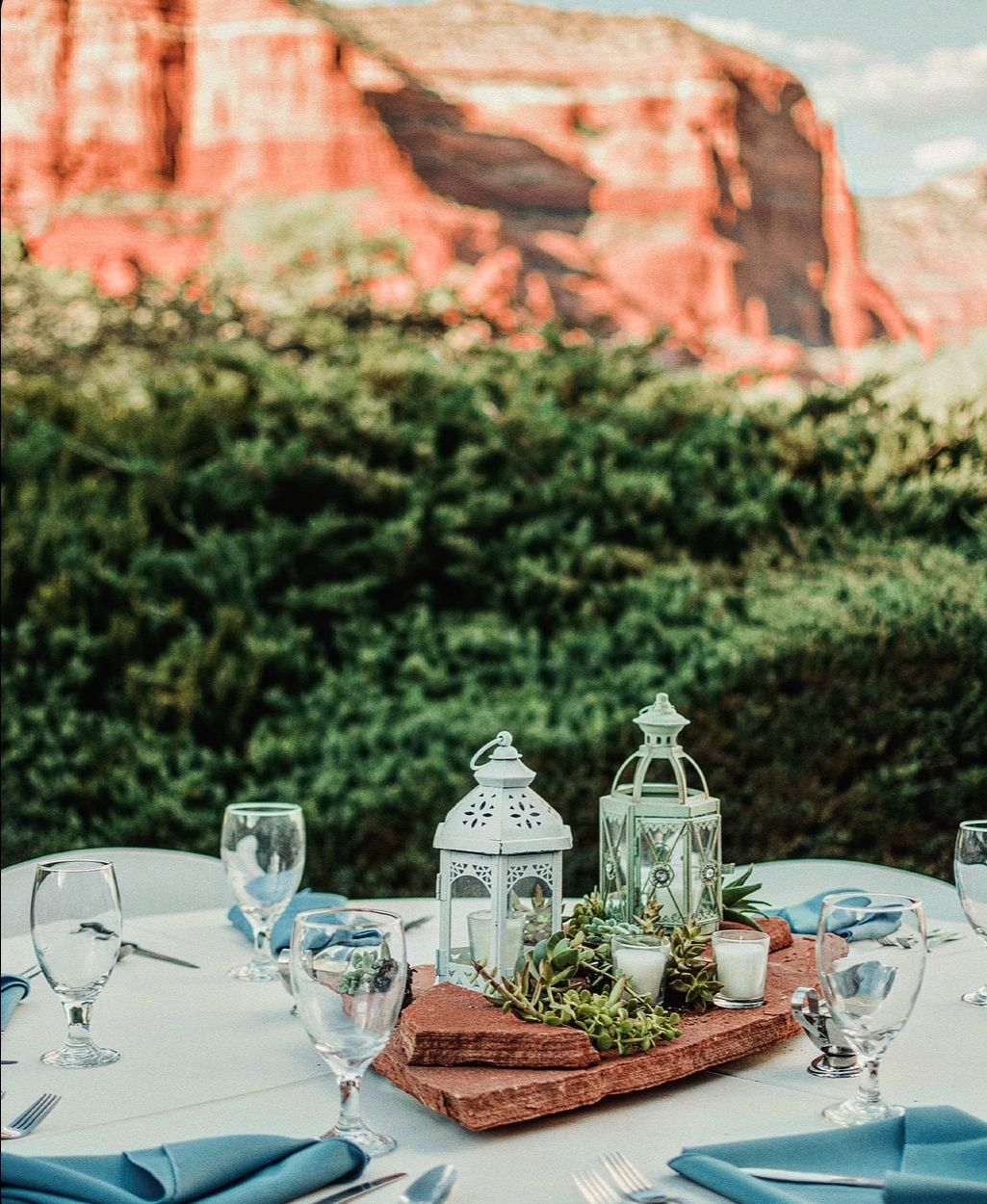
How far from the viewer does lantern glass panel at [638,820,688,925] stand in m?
1.45

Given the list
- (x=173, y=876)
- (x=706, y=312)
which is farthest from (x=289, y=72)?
(x=173, y=876)

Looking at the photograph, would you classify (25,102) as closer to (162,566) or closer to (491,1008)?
(162,566)

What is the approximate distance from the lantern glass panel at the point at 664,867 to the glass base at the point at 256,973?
561mm

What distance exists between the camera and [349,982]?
1.09 m

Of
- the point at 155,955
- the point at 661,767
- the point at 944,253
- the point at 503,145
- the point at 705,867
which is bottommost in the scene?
the point at 155,955

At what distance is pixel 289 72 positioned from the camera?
26.5 metres

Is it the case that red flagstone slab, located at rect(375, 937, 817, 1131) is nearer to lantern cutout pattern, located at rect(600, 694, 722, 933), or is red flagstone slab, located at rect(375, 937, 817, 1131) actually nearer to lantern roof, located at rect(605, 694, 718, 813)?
lantern cutout pattern, located at rect(600, 694, 722, 933)

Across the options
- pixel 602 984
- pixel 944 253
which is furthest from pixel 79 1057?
pixel 944 253

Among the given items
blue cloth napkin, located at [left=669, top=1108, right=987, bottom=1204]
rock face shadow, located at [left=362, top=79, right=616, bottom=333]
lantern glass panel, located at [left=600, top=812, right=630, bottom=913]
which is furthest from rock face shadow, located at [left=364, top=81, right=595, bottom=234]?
blue cloth napkin, located at [left=669, top=1108, right=987, bottom=1204]

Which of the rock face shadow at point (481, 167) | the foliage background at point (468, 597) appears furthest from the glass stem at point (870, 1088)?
the rock face shadow at point (481, 167)

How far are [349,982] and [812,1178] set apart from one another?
0.41m

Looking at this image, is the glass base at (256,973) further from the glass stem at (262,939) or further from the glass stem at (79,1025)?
the glass stem at (79,1025)

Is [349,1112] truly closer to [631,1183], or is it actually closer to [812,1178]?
[631,1183]

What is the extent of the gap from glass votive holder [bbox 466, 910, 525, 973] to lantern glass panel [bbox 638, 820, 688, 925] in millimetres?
163
